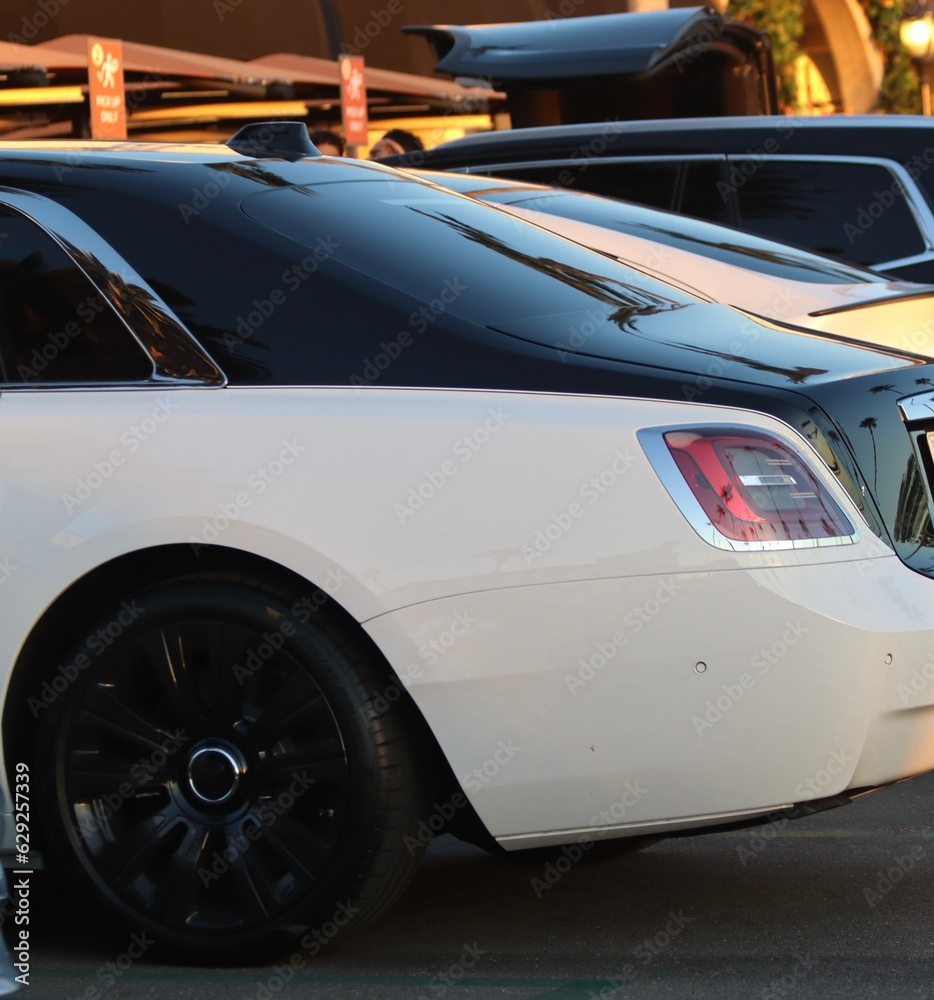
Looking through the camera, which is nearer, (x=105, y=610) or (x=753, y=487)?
(x=753, y=487)

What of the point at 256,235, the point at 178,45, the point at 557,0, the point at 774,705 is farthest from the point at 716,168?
the point at 557,0

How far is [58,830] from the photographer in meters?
3.26

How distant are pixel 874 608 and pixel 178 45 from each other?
61.1 feet

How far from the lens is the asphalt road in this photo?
10.2 feet

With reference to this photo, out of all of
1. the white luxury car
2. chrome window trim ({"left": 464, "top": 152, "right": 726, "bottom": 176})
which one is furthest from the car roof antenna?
chrome window trim ({"left": 464, "top": 152, "right": 726, "bottom": 176})

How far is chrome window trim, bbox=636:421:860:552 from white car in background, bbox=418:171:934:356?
211cm

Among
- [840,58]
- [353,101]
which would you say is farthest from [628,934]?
[840,58]

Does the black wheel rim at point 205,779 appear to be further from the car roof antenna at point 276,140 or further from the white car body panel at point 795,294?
the white car body panel at point 795,294

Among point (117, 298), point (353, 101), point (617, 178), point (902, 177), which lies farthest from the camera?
point (353, 101)

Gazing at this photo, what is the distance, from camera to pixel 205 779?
3.17m

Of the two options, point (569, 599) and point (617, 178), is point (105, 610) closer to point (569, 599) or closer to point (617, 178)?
point (569, 599)

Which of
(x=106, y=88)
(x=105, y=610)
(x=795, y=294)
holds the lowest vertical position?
(x=105, y=610)

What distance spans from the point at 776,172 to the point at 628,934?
14.7ft

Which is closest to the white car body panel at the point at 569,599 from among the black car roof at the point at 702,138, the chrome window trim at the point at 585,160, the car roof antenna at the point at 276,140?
the car roof antenna at the point at 276,140
